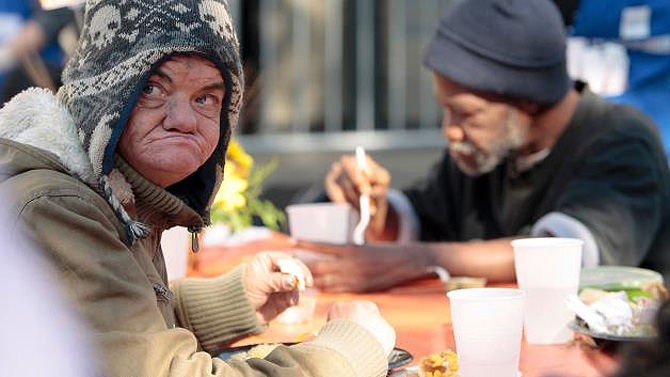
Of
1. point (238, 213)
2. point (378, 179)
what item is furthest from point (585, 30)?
point (238, 213)

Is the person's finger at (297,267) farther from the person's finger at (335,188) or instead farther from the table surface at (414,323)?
the person's finger at (335,188)

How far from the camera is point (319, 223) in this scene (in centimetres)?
262

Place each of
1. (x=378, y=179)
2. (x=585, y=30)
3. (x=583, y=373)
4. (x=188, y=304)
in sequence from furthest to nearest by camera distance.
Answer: (x=585, y=30)
(x=378, y=179)
(x=188, y=304)
(x=583, y=373)

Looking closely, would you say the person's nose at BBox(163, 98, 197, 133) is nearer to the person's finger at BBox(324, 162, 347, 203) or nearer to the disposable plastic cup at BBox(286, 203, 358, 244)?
the disposable plastic cup at BBox(286, 203, 358, 244)

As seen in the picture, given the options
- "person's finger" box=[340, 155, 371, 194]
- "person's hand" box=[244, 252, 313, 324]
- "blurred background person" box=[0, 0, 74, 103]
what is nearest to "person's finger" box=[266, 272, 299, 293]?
"person's hand" box=[244, 252, 313, 324]

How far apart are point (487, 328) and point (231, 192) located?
1393 millimetres

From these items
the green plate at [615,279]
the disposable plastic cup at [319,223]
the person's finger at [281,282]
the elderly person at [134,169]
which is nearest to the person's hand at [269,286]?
the person's finger at [281,282]

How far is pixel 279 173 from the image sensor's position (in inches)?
264

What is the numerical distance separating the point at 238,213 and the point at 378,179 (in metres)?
0.51

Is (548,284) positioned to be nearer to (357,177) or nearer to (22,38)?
(357,177)

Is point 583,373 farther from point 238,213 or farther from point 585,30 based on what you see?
point 585,30

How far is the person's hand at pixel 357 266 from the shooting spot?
7.68 feet

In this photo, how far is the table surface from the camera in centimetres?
159

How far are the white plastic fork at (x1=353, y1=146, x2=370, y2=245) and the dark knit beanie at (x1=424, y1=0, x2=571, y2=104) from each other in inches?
15.1
